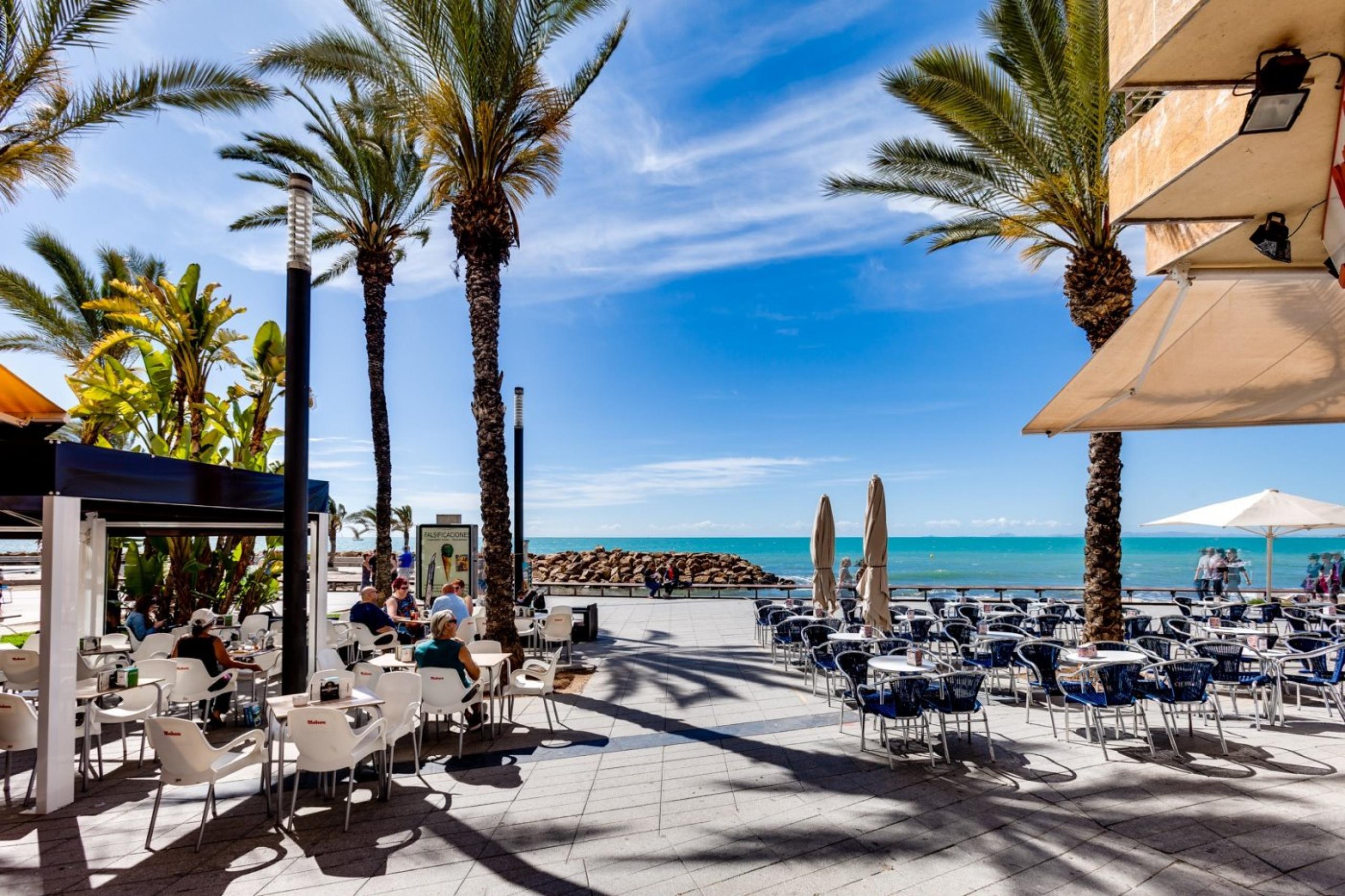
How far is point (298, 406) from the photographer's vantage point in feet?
24.5

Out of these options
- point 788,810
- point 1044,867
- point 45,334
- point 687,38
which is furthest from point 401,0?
point 45,334

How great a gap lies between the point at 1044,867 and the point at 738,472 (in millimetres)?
63469

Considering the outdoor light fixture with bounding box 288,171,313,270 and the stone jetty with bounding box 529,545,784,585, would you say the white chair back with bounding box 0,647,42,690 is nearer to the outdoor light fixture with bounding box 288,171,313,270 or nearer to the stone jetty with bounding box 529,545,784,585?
the outdoor light fixture with bounding box 288,171,313,270

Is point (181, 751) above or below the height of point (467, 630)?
above

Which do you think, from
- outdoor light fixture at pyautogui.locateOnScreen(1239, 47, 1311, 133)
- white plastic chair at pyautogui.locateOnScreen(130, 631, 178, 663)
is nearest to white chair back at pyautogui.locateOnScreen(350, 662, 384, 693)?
white plastic chair at pyautogui.locateOnScreen(130, 631, 178, 663)

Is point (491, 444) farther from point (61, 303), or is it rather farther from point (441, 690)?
point (61, 303)

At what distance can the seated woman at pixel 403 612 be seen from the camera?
11031 mm

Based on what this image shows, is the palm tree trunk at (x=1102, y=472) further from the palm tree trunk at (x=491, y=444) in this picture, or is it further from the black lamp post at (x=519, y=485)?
the black lamp post at (x=519, y=485)

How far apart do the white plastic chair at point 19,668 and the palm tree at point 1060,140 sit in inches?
518

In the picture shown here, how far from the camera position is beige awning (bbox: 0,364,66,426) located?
596 centimetres

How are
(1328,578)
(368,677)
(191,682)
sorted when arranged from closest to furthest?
(368,677), (191,682), (1328,578)

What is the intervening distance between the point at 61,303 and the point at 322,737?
21.9 m

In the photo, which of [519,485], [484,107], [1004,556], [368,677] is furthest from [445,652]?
[1004,556]

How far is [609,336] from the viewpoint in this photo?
31859 mm
